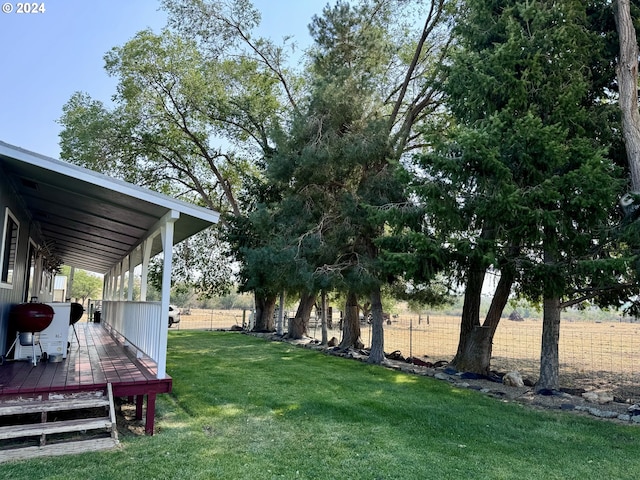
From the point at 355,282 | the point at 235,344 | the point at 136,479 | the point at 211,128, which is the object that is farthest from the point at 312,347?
the point at 136,479

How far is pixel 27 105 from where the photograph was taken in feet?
56.0

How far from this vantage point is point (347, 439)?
4.98 metres

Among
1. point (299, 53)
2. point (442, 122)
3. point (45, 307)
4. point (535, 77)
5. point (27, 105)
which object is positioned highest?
point (299, 53)

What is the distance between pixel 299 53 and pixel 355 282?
10317mm

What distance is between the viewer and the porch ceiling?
5067 millimetres

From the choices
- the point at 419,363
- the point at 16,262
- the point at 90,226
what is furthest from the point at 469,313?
the point at 16,262

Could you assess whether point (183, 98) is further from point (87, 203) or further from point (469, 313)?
point (469, 313)

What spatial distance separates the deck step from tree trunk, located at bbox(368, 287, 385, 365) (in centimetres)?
766

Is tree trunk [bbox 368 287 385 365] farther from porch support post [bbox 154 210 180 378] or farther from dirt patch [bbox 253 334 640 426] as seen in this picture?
porch support post [bbox 154 210 180 378]

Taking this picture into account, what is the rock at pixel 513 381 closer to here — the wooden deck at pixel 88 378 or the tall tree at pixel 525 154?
the tall tree at pixel 525 154

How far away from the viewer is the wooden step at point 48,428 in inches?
159

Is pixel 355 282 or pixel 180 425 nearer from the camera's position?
pixel 180 425

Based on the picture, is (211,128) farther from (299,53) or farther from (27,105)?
(27,105)

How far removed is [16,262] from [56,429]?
12.9ft
